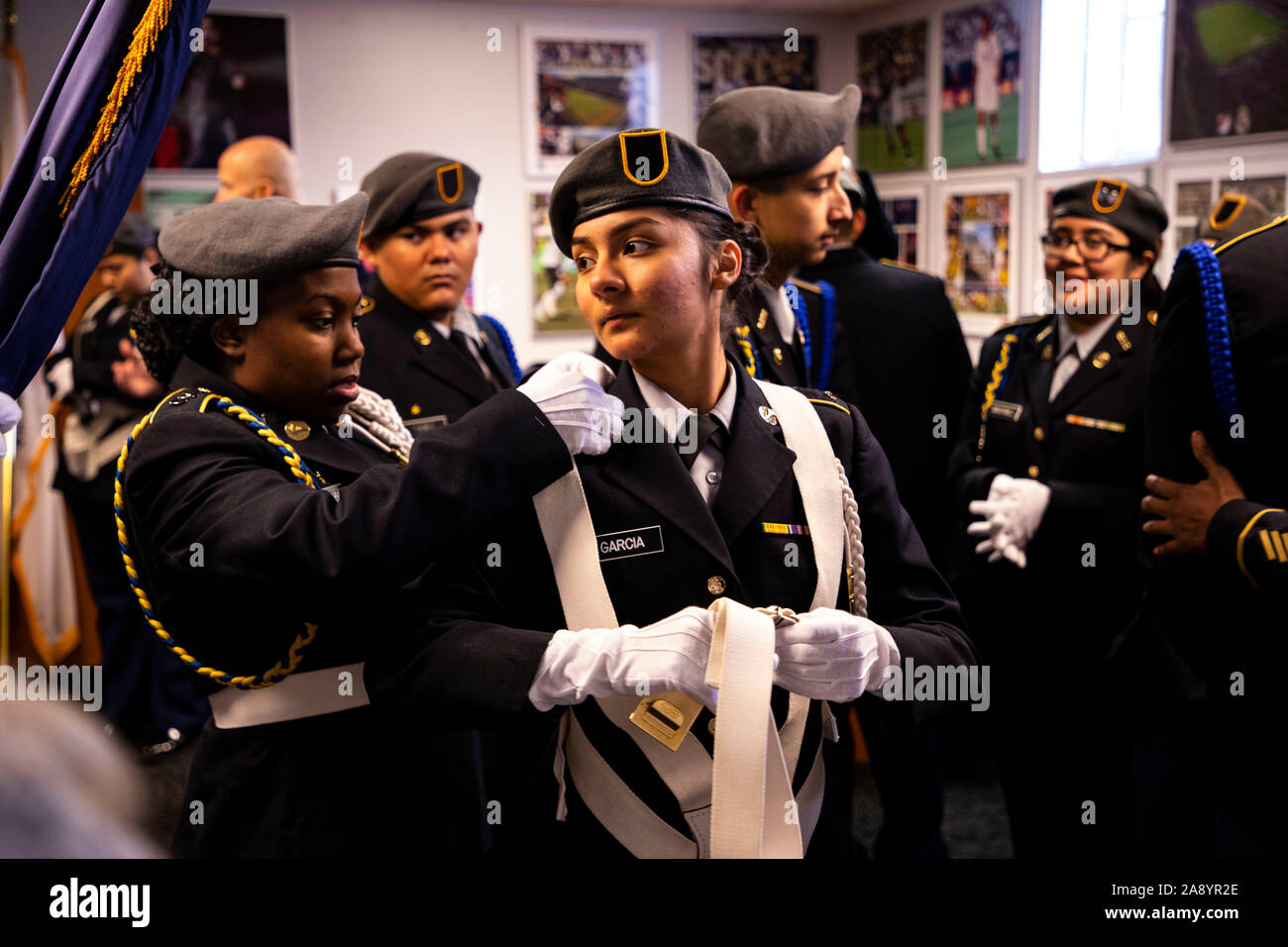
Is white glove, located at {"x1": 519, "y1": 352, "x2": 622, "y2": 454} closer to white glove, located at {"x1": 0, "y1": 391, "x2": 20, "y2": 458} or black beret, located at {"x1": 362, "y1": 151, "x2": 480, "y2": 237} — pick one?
white glove, located at {"x1": 0, "y1": 391, "x2": 20, "y2": 458}

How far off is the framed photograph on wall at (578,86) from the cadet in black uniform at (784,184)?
3384mm

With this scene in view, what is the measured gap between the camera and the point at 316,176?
5074mm

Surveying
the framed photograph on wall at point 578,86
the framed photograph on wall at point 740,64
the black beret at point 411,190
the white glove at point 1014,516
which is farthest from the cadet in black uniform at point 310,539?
the framed photograph on wall at point 740,64

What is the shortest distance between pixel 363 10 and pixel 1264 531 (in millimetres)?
4734

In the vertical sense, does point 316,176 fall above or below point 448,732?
above

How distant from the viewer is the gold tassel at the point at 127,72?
108 centimetres

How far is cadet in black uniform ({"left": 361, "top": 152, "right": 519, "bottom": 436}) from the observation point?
2.45 m

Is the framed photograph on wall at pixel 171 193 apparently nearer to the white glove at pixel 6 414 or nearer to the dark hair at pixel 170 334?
the dark hair at pixel 170 334

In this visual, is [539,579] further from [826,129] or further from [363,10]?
[363,10]

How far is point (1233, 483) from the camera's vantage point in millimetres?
1545

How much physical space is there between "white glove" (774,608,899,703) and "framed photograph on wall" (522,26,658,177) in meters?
4.53

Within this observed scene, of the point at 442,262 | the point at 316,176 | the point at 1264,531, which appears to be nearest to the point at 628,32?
the point at 316,176
